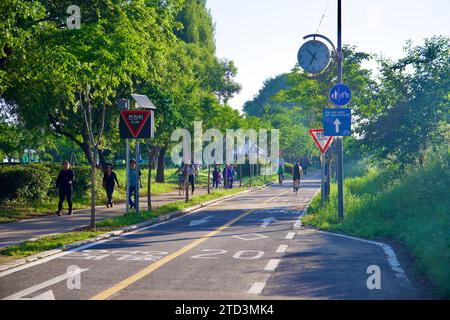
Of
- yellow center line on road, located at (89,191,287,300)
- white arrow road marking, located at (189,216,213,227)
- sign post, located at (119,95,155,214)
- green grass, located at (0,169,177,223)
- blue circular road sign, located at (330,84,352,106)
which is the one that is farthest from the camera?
green grass, located at (0,169,177,223)

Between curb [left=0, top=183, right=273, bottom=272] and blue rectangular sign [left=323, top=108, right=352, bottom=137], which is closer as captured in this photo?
curb [left=0, top=183, right=273, bottom=272]

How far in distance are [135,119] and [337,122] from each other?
6.22 m

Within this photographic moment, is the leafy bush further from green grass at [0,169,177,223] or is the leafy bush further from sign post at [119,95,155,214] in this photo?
sign post at [119,95,155,214]

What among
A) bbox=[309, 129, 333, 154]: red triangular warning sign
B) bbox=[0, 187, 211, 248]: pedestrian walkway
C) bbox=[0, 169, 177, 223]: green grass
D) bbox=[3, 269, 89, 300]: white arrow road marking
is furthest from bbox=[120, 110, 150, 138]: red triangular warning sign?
bbox=[3, 269, 89, 300]: white arrow road marking

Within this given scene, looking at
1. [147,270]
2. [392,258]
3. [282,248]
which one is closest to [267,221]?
[282,248]

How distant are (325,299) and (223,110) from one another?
29.6 m

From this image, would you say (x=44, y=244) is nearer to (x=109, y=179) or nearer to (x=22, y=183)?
(x=22, y=183)

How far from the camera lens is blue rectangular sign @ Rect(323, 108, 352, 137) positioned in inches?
625

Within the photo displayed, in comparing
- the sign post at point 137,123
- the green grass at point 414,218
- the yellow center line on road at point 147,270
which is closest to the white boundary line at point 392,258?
the green grass at point 414,218

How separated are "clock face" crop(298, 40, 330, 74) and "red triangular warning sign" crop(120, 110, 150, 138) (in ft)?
16.8

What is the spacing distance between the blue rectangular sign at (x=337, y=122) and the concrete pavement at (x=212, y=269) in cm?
315

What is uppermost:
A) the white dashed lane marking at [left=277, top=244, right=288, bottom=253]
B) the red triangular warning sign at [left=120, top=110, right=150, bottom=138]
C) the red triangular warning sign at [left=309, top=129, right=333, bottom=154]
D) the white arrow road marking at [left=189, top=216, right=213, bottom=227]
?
the red triangular warning sign at [left=120, top=110, right=150, bottom=138]

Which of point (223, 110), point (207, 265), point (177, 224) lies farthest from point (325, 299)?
point (223, 110)

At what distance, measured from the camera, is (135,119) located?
1725cm
